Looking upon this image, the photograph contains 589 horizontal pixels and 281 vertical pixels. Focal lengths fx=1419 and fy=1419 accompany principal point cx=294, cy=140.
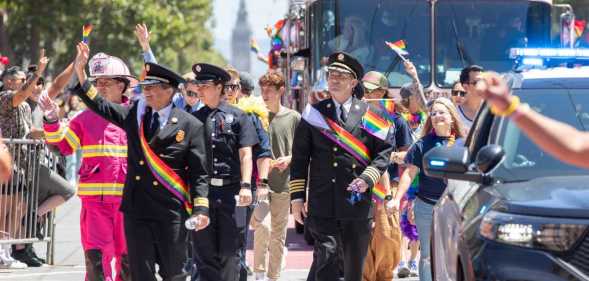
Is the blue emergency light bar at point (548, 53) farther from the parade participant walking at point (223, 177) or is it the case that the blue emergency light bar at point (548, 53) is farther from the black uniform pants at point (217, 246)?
the black uniform pants at point (217, 246)

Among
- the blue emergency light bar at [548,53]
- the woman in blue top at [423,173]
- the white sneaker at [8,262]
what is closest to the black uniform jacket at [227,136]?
the woman in blue top at [423,173]

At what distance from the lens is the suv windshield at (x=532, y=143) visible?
7.07 meters

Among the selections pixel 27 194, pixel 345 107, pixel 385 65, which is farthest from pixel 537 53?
pixel 385 65

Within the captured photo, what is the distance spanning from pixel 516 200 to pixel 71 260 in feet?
29.0

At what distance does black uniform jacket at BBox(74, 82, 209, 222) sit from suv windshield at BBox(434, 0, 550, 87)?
25.6ft

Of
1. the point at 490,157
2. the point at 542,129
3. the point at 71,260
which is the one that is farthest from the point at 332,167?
the point at 71,260

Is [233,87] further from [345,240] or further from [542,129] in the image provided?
[542,129]

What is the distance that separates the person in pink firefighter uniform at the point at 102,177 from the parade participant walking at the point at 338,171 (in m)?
1.32

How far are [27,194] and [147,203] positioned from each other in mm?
5195

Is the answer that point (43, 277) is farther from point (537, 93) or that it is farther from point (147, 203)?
point (537, 93)

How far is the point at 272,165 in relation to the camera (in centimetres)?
1247

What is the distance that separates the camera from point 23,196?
45.5 feet

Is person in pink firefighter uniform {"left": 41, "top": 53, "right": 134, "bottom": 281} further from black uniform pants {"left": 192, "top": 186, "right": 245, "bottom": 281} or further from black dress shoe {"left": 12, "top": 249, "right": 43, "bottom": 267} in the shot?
black dress shoe {"left": 12, "top": 249, "right": 43, "bottom": 267}

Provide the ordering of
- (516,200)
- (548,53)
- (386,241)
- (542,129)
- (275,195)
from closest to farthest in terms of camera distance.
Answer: (542,129)
(516,200)
(548,53)
(386,241)
(275,195)
